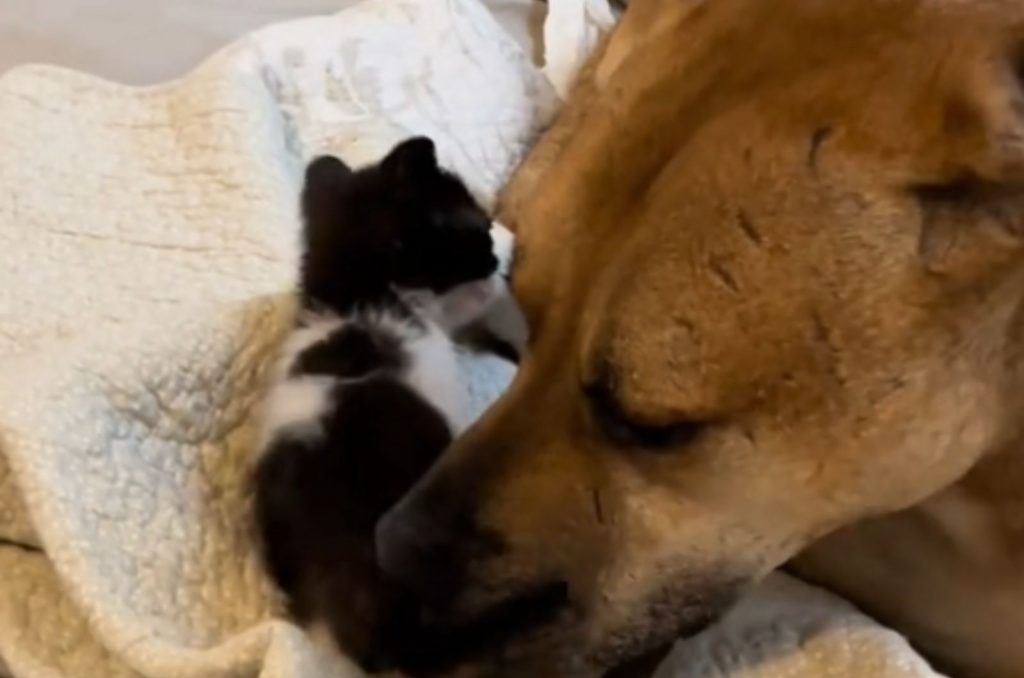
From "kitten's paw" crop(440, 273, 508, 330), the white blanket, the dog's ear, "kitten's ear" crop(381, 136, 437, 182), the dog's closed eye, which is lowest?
the white blanket

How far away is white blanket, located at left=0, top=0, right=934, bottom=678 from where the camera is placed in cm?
121

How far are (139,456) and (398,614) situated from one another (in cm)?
26

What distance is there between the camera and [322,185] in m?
1.46

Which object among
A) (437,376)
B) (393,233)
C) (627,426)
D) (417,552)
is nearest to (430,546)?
(417,552)

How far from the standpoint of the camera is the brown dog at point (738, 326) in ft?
3.45

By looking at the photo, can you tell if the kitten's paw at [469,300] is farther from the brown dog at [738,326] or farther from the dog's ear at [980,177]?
the dog's ear at [980,177]

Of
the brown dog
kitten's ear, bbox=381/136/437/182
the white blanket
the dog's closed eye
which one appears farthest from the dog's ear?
kitten's ear, bbox=381/136/437/182

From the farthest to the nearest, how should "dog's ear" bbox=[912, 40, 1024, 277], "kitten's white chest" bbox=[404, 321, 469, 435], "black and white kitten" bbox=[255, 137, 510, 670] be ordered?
"kitten's white chest" bbox=[404, 321, 469, 435]
"black and white kitten" bbox=[255, 137, 510, 670]
"dog's ear" bbox=[912, 40, 1024, 277]

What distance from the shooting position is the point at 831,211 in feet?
3.44

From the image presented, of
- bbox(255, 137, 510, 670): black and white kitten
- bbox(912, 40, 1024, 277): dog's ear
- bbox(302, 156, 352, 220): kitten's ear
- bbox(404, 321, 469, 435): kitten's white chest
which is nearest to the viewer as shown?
bbox(912, 40, 1024, 277): dog's ear

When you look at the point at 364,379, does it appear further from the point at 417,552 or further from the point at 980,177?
the point at 980,177

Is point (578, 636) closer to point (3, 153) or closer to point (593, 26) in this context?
point (3, 153)

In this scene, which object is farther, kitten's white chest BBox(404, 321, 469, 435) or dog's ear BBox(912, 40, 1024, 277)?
kitten's white chest BBox(404, 321, 469, 435)

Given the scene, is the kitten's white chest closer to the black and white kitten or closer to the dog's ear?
the black and white kitten
